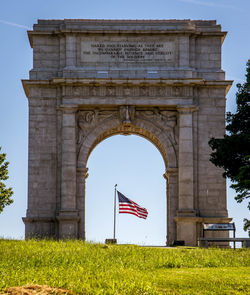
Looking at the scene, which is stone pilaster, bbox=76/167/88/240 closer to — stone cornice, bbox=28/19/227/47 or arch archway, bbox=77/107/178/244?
arch archway, bbox=77/107/178/244

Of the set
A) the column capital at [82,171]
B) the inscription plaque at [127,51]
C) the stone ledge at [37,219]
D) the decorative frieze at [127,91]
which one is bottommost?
the stone ledge at [37,219]

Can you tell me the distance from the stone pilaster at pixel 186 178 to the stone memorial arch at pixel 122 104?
0.06 meters

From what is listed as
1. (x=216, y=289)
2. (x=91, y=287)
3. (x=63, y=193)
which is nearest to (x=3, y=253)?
(x=91, y=287)

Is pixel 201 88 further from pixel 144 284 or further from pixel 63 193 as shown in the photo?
pixel 144 284

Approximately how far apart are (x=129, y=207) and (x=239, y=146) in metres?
9.47

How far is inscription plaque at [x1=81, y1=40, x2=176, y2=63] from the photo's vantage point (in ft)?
134

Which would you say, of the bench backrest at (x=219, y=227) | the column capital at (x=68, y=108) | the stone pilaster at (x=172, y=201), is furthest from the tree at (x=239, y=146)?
the column capital at (x=68, y=108)

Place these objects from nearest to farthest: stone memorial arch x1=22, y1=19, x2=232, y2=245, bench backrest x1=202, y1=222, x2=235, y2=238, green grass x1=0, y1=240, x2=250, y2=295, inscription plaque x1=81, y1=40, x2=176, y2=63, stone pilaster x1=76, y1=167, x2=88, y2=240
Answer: green grass x1=0, y1=240, x2=250, y2=295, bench backrest x1=202, y1=222, x2=235, y2=238, stone pilaster x1=76, y1=167, x2=88, y2=240, stone memorial arch x1=22, y1=19, x2=232, y2=245, inscription plaque x1=81, y1=40, x2=176, y2=63

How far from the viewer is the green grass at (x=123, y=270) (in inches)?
615

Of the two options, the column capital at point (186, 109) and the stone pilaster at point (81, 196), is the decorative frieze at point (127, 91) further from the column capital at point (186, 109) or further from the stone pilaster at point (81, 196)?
the stone pilaster at point (81, 196)

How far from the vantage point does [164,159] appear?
42.7 m

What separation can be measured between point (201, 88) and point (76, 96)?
7.53 metres

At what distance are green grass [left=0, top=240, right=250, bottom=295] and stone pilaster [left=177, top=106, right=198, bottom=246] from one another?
13.1m

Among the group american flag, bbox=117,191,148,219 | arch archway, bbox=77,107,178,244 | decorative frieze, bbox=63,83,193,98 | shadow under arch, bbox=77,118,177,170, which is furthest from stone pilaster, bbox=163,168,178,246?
decorative frieze, bbox=63,83,193,98
